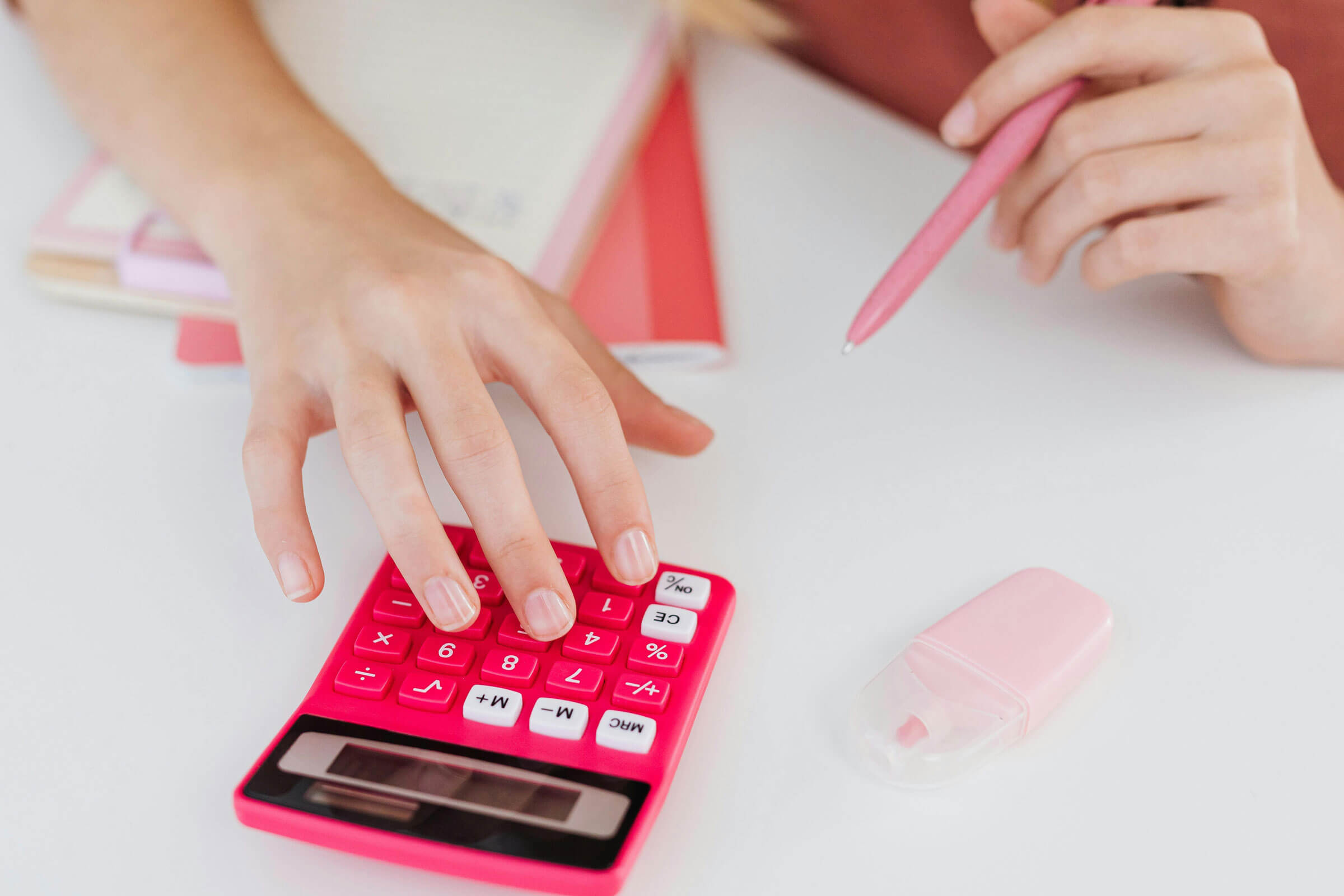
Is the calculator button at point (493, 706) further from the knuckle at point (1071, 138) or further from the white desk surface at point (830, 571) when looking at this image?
the knuckle at point (1071, 138)

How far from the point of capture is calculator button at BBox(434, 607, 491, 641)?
14.8 inches

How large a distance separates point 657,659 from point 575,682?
3 cm

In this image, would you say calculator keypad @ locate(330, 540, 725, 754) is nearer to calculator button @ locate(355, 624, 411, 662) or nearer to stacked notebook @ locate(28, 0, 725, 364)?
calculator button @ locate(355, 624, 411, 662)

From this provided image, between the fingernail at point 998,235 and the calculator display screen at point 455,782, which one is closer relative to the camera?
the calculator display screen at point 455,782

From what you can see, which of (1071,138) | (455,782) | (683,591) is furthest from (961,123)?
(455,782)

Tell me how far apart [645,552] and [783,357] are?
0.59 ft

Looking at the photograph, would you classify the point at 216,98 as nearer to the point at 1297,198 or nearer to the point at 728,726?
the point at 728,726

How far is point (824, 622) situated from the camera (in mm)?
402

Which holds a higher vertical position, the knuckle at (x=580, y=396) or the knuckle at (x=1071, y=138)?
the knuckle at (x=1071, y=138)

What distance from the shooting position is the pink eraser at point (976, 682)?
13.7 inches

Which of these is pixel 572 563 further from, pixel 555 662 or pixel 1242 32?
pixel 1242 32

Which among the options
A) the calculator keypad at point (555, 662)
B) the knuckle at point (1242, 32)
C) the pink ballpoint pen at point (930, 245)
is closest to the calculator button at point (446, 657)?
the calculator keypad at point (555, 662)

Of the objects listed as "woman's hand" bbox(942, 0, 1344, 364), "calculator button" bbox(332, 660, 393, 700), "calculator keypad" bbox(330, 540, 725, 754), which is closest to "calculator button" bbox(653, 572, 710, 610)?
"calculator keypad" bbox(330, 540, 725, 754)

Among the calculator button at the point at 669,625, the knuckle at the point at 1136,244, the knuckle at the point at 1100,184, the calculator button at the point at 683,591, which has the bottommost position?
the calculator button at the point at 669,625
